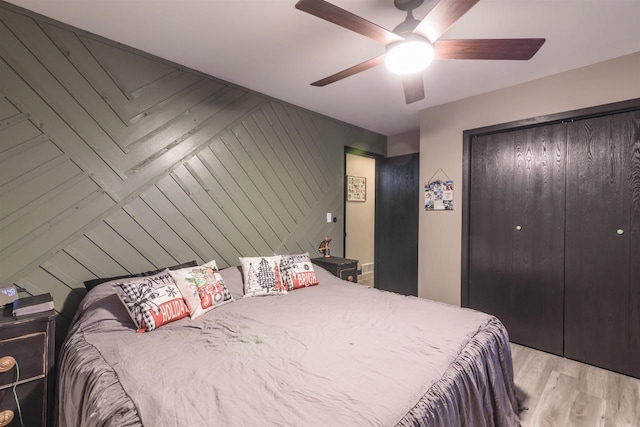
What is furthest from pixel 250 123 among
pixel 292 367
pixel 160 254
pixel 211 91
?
pixel 292 367

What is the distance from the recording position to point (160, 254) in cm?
239

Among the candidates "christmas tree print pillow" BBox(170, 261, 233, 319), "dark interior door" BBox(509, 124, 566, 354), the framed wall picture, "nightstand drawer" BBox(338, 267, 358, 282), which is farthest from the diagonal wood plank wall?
"dark interior door" BBox(509, 124, 566, 354)

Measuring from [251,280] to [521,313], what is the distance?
8.67ft

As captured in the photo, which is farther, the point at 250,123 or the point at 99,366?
the point at 250,123

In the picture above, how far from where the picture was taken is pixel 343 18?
141 cm

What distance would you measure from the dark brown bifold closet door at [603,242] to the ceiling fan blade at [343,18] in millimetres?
2185

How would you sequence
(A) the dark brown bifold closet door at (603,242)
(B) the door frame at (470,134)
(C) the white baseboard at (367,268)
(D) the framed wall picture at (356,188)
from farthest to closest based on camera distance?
(C) the white baseboard at (367,268), (D) the framed wall picture at (356,188), (B) the door frame at (470,134), (A) the dark brown bifold closet door at (603,242)

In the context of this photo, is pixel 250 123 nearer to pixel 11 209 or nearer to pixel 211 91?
pixel 211 91

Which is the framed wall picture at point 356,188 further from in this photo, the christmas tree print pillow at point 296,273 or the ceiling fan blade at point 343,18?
the ceiling fan blade at point 343,18

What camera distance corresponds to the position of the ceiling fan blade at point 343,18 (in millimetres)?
1312

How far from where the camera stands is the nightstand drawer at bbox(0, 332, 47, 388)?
1423 millimetres

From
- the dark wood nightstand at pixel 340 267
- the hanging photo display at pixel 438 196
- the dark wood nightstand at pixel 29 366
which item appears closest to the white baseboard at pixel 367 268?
the dark wood nightstand at pixel 340 267

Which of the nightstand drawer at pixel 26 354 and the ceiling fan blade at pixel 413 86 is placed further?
the ceiling fan blade at pixel 413 86

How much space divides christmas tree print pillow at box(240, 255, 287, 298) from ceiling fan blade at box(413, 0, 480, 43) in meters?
2.02
